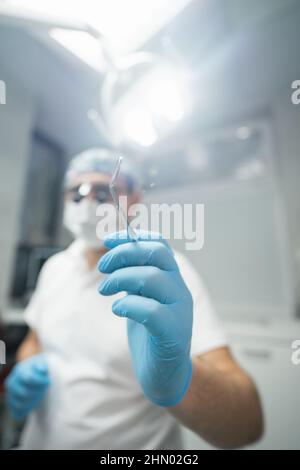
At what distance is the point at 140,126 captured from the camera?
79 cm

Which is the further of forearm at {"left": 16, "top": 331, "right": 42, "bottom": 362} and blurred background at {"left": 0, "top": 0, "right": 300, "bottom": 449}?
forearm at {"left": 16, "top": 331, "right": 42, "bottom": 362}

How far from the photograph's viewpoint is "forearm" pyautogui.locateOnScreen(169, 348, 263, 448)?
445mm

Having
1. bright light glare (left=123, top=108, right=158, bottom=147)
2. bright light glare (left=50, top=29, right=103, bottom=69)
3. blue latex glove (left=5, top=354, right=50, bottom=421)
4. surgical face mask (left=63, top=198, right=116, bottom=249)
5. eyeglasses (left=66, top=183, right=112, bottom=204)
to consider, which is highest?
bright light glare (left=50, top=29, right=103, bottom=69)

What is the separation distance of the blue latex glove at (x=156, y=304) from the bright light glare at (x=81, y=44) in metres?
0.81

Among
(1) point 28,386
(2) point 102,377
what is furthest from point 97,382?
(1) point 28,386

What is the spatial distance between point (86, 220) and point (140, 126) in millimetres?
403

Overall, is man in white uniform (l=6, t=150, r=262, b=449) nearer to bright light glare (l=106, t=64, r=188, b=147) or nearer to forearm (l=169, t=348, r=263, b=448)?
forearm (l=169, t=348, r=263, b=448)

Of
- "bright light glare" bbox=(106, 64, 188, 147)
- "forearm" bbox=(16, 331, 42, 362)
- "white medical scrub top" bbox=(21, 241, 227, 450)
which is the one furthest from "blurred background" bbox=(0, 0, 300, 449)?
"forearm" bbox=(16, 331, 42, 362)

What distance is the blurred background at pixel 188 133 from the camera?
2.49ft

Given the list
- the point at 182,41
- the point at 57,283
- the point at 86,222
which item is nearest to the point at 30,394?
the point at 57,283

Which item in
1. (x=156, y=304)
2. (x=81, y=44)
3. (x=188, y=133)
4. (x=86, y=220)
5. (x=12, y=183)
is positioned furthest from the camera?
(x=188, y=133)

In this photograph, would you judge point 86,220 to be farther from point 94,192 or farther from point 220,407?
point 220,407

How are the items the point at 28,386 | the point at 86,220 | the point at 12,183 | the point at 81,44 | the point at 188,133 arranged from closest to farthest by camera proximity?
the point at 86,220, the point at 28,386, the point at 81,44, the point at 12,183, the point at 188,133

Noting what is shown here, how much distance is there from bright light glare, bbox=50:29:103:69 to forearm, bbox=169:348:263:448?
1.00 metres
